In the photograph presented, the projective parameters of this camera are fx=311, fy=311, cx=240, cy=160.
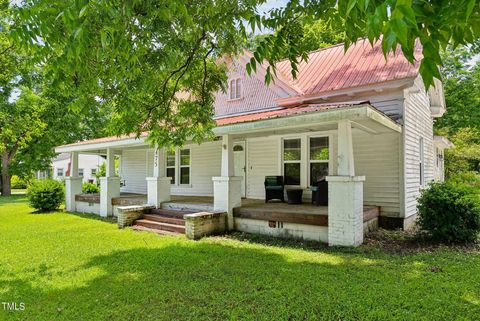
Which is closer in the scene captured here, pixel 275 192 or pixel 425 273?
pixel 425 273

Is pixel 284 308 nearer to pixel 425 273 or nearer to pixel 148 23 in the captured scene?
pixel 425 273

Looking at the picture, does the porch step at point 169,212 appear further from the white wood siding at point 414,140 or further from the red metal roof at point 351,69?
the white wood siding at point 414,140

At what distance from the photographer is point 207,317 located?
3496 millimetres

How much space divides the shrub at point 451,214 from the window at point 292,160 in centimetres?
379

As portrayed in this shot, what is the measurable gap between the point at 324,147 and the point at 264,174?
2357 millimetres

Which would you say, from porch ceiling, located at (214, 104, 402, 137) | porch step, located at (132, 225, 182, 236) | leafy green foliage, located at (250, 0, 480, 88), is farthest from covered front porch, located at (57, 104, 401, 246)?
leafy green foliage, located at (250, 0, 480, 88)

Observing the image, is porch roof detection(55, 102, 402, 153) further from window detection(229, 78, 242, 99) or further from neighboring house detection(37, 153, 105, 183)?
neighboring house detection(37, 153, 105, 183)

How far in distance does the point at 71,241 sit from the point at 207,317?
554 cm

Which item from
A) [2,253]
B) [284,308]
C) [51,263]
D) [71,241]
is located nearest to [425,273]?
[284,308]

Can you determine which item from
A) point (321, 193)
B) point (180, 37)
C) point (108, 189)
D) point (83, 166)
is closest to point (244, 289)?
point (180, 37)

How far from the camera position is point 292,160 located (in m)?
10.1

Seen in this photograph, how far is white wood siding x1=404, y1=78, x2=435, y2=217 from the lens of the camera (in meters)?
8.55

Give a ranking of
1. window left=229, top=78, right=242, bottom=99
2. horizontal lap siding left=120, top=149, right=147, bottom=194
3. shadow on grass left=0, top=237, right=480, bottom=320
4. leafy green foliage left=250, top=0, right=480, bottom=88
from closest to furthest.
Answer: leafy green foliage left=250, top=0, right=480, bottom=88 < shadow on grass left=0, top=237, right=480, bottom=320 < window left=229, top=78, right=242, bottom=99 < horizontal lap siding left=120, top=149, right=147, bottom=194

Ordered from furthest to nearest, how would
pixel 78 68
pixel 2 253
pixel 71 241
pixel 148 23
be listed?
pixel 71 241 → pixel 2 253 → pixel 148 23 → pixel 78 68
